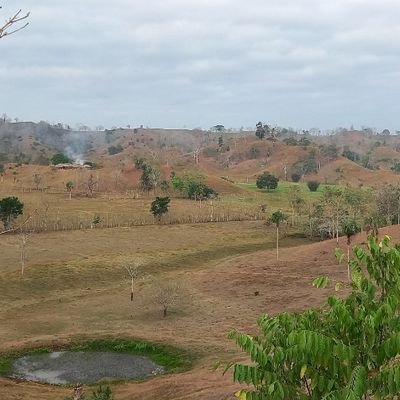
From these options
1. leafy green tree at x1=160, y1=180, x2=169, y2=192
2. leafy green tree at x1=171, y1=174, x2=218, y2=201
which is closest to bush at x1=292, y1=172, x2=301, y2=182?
leafy green tree at x1=171, y1=174, x2=218, y2=201

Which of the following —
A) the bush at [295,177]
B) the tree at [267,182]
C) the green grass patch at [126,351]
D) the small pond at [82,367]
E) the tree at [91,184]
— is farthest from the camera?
the bush at [295,177]

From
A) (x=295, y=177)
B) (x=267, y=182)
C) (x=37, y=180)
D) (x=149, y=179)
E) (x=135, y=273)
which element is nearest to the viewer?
(x=135, y=273)

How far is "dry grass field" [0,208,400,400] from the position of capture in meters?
23.5

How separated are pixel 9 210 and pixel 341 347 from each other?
5442 centimetres

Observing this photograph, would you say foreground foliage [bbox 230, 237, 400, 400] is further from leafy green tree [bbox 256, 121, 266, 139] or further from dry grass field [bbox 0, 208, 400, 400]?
leafy green tree [bbox 256, 121, 266, 139]

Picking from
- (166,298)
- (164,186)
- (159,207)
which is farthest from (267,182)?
(166,298)

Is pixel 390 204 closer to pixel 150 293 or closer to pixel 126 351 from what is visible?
pixel 150 293

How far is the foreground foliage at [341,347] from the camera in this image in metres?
4.98

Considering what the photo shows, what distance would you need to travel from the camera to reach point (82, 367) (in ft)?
84.7

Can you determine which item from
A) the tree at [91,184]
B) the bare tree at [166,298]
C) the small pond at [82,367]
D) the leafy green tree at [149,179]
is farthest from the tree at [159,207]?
the small pond at [82,367]

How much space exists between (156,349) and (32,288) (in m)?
15.2

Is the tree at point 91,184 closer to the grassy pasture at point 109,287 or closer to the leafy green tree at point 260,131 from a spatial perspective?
the grassy pasture at point 109,287

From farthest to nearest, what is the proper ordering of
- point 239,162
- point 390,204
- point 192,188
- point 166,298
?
point 239,162, point 192,188, point 390,204, point 166,298

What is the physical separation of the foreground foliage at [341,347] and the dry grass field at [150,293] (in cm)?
1183
